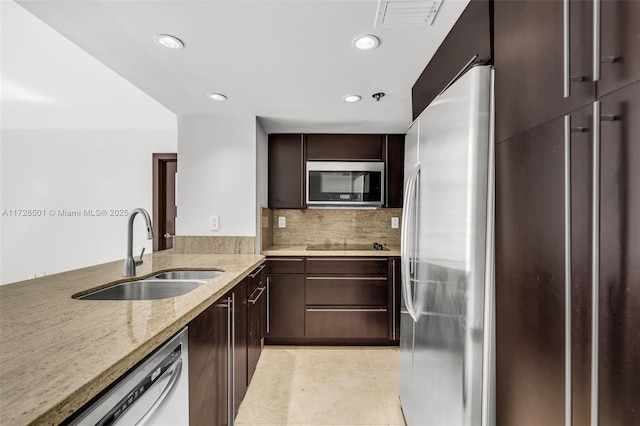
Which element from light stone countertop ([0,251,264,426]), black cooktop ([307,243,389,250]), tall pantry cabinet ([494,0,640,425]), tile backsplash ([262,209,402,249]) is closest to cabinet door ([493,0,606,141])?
tall pantry cabinet ([494,0,640,425])

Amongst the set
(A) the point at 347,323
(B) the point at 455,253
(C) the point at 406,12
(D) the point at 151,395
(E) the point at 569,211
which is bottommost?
(A) the point at 347,323

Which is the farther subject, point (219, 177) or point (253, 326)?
point (219, 177)

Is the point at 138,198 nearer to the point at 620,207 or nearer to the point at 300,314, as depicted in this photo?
the point at 300,314

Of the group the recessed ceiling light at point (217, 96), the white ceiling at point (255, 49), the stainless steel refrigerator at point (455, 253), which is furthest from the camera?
the recessed ceiling light at point (217, 96)

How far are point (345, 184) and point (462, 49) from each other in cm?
193

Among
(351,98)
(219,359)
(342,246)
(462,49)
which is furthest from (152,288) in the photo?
(342,246)

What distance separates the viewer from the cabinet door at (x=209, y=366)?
1160mm

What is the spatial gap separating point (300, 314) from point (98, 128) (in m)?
3.33

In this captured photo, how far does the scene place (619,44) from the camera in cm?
56

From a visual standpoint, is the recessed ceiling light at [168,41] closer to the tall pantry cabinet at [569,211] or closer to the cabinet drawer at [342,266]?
the tall pantry cabinet at [569,211]

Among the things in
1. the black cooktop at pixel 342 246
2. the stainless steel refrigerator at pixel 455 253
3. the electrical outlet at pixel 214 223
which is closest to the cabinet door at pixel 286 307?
the black cooktop at pixel 342 246

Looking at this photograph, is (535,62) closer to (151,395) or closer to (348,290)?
(151,395)

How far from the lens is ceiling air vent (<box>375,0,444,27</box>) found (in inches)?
47.3

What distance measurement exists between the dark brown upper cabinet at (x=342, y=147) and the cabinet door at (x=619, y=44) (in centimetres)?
261
